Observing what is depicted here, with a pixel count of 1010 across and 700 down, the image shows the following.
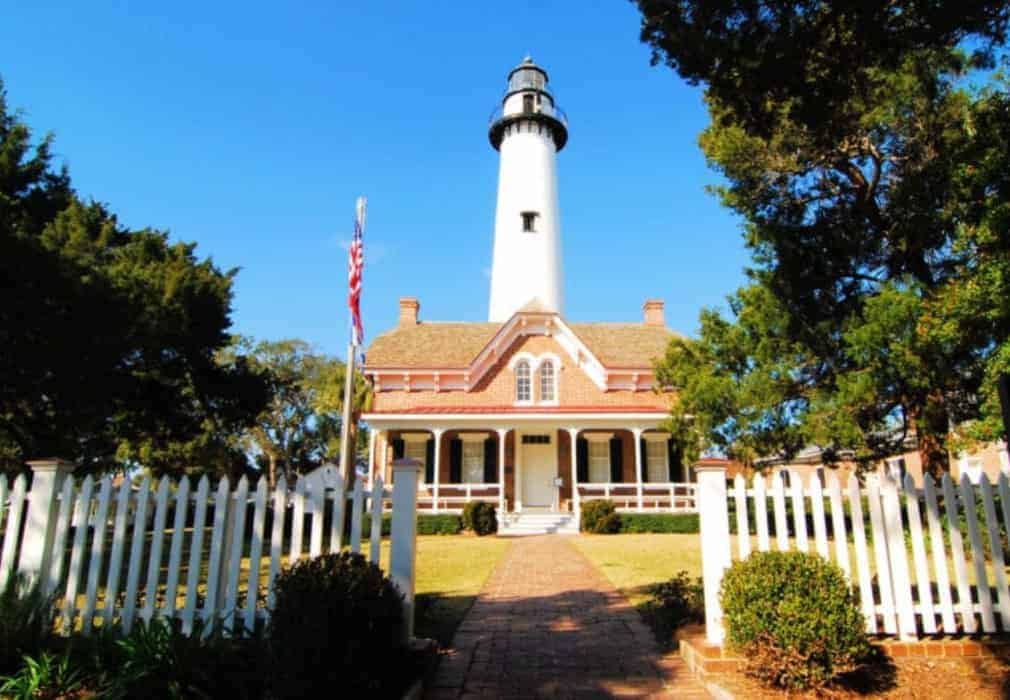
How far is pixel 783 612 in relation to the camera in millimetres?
4492

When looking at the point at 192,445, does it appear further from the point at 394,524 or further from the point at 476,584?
the point at 394,524

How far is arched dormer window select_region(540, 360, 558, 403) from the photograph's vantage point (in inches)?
956

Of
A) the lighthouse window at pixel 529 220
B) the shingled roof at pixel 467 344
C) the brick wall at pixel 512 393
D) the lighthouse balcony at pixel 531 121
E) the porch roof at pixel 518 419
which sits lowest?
the porch roof at pixel 518 419

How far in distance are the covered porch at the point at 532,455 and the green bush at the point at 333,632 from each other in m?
17.0

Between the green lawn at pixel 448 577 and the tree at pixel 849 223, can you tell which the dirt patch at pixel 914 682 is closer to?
the green lawn at pixel 448 577

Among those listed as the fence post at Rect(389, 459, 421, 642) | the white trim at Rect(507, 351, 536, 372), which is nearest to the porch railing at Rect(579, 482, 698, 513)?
the white trim at Rect(507, 351, 536, 372)

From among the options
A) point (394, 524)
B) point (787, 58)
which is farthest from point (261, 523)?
point (787, 58)

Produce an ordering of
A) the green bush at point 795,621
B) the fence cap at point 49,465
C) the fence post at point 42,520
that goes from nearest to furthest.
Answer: the green bush at point 795,621 → the fence post at point 42,520 → the fence cap at point 49,465

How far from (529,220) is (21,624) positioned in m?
26.5

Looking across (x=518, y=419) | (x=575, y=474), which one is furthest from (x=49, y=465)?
(x=575, y=474)

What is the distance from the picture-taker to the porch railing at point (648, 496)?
67.2 feet

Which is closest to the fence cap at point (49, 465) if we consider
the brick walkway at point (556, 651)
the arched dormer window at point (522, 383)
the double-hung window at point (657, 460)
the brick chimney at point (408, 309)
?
the brick walkway at point (556, 651)

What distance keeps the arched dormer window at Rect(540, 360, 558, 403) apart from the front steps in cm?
513

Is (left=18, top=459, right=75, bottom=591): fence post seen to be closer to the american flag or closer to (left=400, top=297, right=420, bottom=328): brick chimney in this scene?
the american flag
